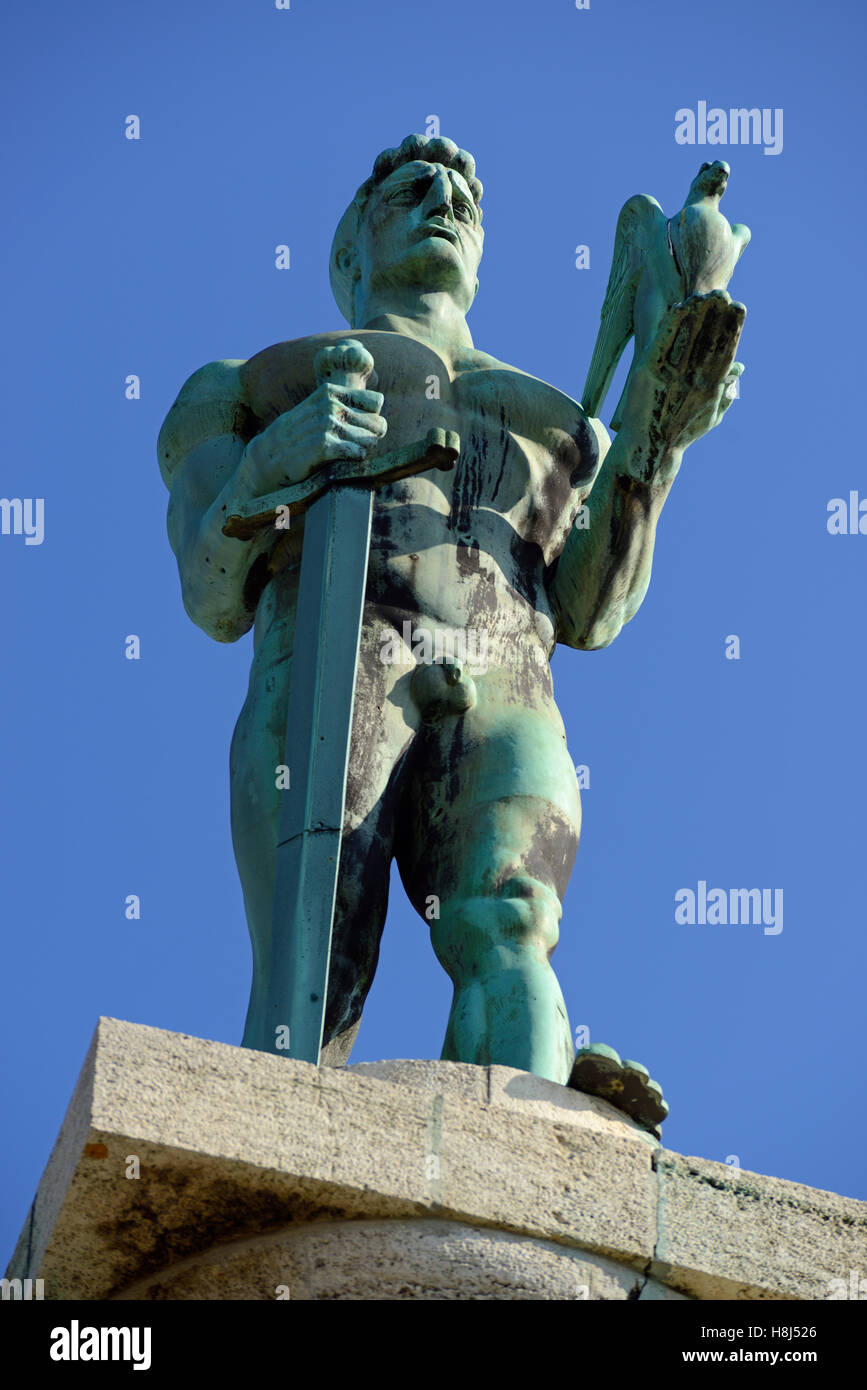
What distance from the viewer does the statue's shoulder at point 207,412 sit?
8.62m

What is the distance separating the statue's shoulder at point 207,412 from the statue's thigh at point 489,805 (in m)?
1.59

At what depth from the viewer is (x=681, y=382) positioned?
7.86 m

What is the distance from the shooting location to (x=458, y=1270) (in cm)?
580

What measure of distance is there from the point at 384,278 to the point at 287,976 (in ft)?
11.8

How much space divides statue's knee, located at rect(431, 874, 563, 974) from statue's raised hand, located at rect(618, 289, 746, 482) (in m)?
1.72

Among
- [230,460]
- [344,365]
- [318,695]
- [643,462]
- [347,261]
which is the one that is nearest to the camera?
[318,695]

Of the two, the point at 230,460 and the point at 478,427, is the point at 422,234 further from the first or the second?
the point at 230,460

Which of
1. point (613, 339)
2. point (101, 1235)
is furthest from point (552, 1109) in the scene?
point (613, 339)

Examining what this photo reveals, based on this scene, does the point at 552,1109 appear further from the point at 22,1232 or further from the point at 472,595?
the point at 472,595

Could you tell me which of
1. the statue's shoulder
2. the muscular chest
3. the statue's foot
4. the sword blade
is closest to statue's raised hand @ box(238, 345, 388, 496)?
the sword blade

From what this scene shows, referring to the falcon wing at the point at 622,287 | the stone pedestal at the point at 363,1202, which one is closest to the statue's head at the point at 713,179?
the falcon wing at the point at 622,287

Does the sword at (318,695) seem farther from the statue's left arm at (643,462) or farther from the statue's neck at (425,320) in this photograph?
the statue's left arm at (643,462)

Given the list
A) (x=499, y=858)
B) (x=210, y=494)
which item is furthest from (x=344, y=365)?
(x=499, y=858)

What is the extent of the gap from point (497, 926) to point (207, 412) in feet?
8.46
